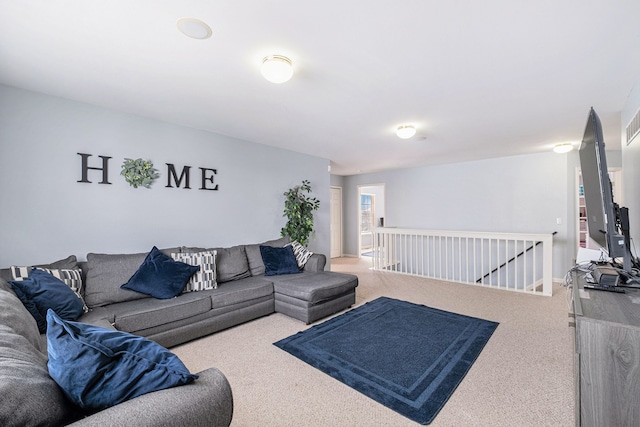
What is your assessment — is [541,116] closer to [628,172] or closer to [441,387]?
[628,172]

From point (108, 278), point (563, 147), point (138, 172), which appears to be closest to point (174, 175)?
point (138, 172)

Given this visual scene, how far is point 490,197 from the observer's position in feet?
19.0

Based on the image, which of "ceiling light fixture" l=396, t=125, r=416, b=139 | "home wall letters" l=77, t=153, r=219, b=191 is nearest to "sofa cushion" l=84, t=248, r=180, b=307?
"home wall letters" l=77, t=153, r=219, b=191

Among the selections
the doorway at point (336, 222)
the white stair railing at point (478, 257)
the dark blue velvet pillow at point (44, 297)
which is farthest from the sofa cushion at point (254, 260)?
the doorway at point (336, 222)

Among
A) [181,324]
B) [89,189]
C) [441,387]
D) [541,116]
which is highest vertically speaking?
[541,116]

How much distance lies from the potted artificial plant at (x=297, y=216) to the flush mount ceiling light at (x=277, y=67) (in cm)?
274

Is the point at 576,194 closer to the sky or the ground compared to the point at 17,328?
closer to the sky

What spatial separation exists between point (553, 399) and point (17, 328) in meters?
3.08

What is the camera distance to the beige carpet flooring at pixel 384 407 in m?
1.76

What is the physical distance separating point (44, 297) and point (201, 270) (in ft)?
4.35

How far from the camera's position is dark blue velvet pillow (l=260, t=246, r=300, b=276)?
3.84 m

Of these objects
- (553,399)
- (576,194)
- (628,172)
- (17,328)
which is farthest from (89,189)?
(576,194)

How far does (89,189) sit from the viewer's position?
2918 mm

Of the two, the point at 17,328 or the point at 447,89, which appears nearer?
the point at 17,328
